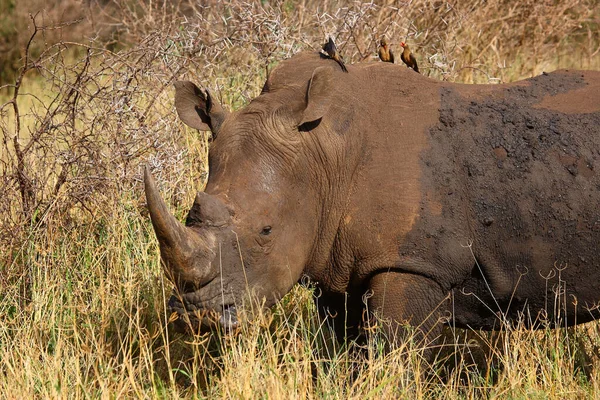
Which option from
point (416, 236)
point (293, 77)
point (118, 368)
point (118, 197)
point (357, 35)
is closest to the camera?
point (416, 236)

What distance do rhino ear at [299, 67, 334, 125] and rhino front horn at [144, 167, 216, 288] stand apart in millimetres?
791

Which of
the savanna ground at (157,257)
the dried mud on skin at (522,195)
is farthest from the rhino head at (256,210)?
the dried mud on skin at (522,195)

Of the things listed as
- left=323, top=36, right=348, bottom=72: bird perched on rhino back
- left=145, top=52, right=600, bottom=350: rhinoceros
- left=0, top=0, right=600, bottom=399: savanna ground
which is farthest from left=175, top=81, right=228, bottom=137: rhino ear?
left=0, top=0, right=600, bottom=399: savanna ground

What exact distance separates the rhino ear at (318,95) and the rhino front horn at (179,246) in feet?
2.60

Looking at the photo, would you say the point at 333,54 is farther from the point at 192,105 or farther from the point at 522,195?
the point at 522,195

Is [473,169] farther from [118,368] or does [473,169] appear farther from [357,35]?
[357,35]

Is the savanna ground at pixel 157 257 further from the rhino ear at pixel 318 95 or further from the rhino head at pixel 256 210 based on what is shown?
the rhino ear at pixel 318 95

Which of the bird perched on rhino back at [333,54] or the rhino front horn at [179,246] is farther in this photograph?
the bird perched on rhino back at [333,54]

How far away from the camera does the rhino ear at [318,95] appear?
4871 mm

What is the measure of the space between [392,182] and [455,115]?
0.53m

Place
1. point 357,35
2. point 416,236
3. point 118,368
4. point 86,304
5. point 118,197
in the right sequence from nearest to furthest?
point 416,236, point 118,368, point 86,304, point 118,197, point 357,35

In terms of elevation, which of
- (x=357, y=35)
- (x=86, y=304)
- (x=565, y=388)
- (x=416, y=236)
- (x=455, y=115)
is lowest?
(x=565, y=388)

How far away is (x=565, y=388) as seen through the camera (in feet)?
17.2

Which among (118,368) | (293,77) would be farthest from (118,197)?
(293,77)
